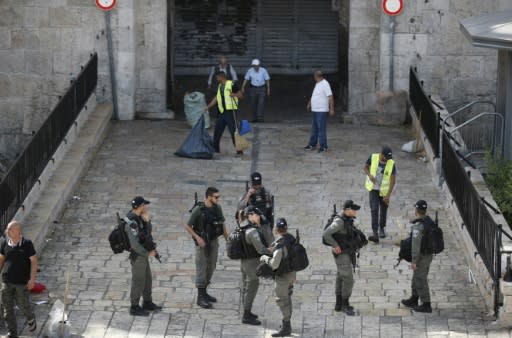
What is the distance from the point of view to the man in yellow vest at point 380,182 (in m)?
16.8

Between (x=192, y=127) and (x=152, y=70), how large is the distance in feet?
4.89

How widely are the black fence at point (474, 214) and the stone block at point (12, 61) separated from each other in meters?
8.43

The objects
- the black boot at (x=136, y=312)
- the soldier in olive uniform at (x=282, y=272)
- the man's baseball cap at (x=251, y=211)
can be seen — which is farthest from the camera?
the black boot at (x=136, y=312)

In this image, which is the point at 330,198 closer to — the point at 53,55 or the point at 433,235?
the point at 433,235

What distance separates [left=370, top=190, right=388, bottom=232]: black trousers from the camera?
16.8 metres

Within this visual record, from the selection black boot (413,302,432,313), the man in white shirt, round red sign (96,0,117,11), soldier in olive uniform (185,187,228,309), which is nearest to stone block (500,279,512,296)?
black boot (413,302,432,313)

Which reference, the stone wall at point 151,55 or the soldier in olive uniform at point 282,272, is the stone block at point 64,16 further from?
the soldier in olive uniform at point 282,272

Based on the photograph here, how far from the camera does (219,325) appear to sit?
1445cm

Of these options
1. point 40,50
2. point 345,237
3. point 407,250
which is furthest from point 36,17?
point 407,250

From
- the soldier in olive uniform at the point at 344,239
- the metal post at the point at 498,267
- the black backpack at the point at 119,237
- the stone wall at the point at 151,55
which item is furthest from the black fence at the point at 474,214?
the stone wall at the point at 151,55

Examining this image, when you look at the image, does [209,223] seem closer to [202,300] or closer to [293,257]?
[202,300]

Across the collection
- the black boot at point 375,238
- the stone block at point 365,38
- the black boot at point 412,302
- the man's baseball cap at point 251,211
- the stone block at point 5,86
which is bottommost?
the black boot at point 412,302

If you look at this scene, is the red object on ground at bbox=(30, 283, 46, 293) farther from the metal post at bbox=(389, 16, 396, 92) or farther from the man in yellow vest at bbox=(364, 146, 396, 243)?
A: the metal post at bbox=(389, 16, 396, 92)

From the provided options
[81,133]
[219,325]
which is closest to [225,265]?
[219,325]
